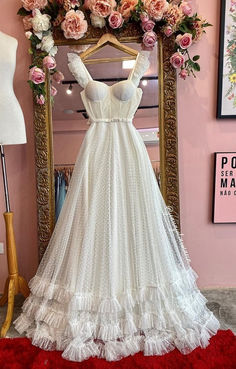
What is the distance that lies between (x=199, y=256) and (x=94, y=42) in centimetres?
152

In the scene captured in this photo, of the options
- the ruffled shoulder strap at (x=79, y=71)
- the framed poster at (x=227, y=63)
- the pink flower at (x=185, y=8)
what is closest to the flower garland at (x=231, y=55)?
the framed poster at (x=227, y=63)

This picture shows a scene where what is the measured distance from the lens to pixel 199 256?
1833mm

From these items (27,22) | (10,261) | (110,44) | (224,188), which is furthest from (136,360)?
(27,22)

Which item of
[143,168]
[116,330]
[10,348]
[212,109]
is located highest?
[212,109]

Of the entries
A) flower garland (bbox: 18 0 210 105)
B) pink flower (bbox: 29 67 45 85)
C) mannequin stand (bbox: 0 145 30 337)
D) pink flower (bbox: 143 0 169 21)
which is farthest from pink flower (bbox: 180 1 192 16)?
mannequin stand (bbox: 0 145 30 337)

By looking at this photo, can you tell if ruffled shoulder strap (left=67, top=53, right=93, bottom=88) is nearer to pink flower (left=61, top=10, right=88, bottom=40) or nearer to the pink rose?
pink flower (left=61, top=10, right=88, bottom=40)

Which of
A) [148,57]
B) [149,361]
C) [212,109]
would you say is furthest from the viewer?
[212,109]

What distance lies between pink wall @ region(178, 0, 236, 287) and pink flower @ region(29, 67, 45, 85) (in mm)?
845

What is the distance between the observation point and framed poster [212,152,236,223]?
1.75 meters

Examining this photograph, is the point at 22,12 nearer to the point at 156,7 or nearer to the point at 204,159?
the point at 156,7

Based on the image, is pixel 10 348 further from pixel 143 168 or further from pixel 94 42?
pixel 94 42

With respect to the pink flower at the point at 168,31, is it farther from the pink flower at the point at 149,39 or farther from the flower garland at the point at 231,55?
the flower garland at the point at 231,55

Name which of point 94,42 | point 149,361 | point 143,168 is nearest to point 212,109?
point 143,168

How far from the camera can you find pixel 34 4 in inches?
60.7
